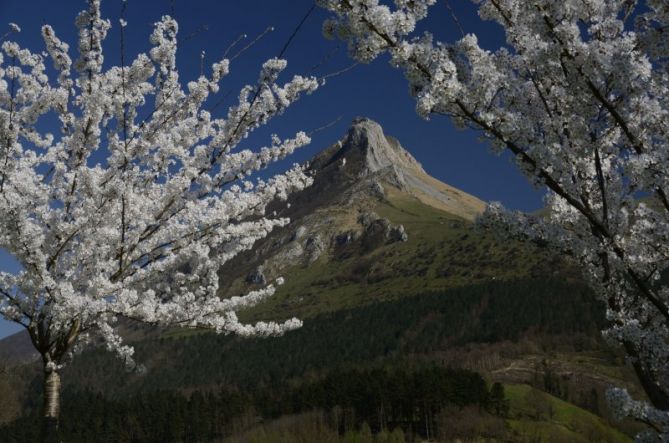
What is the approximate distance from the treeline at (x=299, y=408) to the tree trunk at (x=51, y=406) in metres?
111

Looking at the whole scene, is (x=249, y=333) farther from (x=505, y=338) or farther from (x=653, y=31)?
(x=505, y=338)

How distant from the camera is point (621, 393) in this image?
499cm

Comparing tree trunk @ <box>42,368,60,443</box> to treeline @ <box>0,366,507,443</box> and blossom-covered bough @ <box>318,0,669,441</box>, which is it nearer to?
blossom-covered bough @ <box>318,0,669,441</box>

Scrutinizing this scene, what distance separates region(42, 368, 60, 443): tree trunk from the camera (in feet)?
22.2

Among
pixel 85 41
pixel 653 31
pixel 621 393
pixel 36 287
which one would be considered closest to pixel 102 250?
pixel 36 287

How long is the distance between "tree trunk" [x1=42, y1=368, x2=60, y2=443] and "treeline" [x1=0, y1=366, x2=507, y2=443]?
363 ft

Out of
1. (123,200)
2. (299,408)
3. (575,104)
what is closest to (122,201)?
(123,200)

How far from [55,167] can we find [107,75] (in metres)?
1.46

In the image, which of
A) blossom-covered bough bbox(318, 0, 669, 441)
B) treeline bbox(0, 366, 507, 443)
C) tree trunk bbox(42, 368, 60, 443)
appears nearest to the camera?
blossom-covered bough bbox(318, 0, 669, 441)

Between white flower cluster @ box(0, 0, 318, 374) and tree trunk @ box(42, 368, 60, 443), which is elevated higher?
white flower cluster @ box(0, 0, 318, 374)

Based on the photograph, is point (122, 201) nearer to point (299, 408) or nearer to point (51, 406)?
point (51, 406)

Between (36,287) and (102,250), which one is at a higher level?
(102,250)

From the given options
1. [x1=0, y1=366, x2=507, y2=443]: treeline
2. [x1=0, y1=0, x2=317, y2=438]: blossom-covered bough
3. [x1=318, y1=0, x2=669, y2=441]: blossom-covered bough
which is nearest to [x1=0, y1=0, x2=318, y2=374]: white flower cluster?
[x1=0, y1=0, x2=317, y2=438]: blossom-covered bough

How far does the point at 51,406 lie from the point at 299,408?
136 meters
